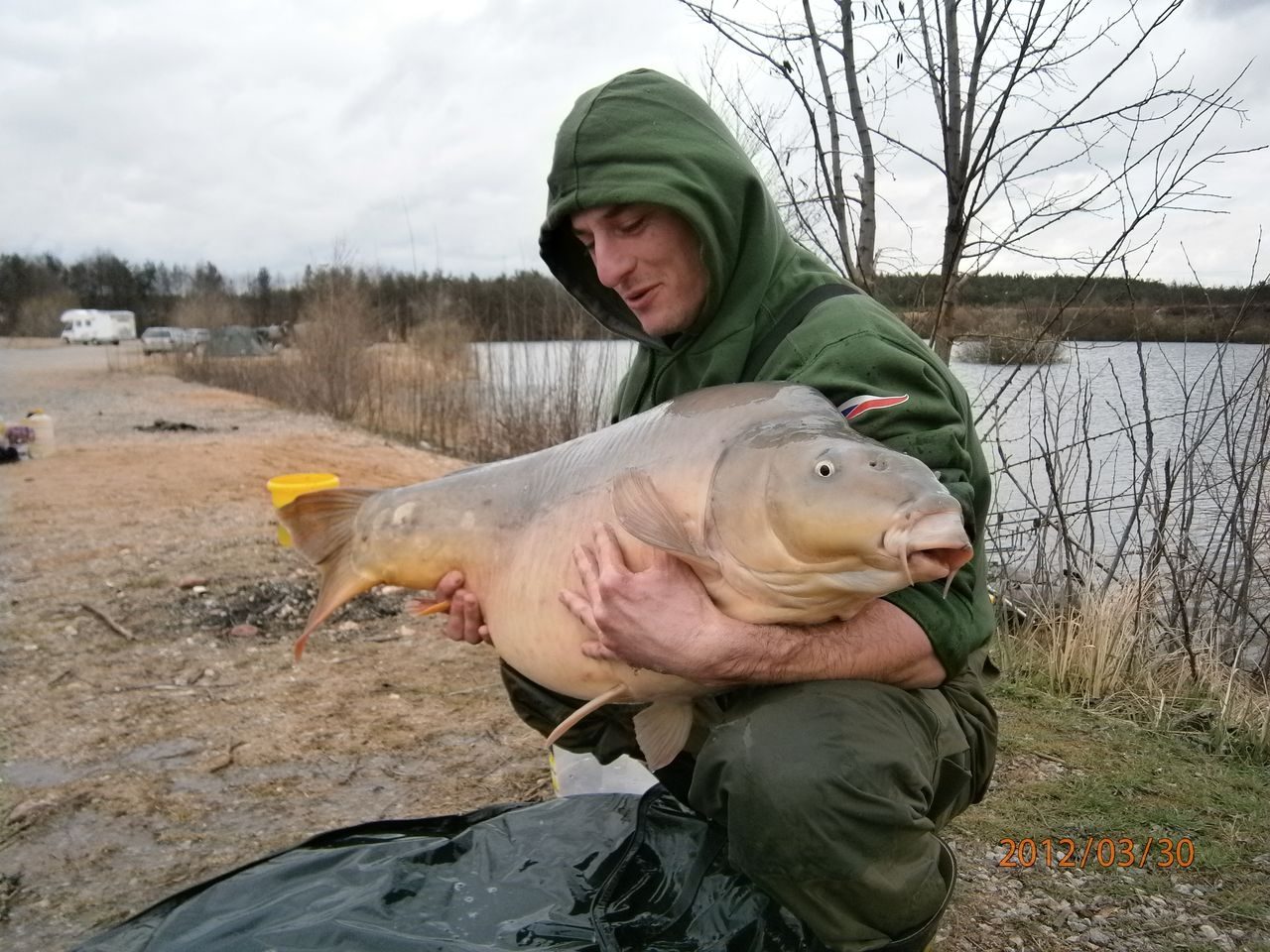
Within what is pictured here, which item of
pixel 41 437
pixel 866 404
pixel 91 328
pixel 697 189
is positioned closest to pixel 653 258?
pixel 697 189

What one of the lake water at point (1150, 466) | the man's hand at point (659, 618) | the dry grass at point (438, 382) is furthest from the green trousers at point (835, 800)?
the dry grass at point (438, 382)

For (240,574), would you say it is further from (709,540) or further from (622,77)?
(709,540)

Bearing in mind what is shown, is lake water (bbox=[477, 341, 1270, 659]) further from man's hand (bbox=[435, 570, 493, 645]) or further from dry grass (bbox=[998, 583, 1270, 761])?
man's hand (bbox=[435, 570, 493, 645])

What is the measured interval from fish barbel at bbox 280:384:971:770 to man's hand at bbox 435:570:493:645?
0.08ft

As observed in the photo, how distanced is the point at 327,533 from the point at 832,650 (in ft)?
3.52

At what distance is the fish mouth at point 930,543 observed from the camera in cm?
108

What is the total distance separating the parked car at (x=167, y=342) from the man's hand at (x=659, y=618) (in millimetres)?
23863

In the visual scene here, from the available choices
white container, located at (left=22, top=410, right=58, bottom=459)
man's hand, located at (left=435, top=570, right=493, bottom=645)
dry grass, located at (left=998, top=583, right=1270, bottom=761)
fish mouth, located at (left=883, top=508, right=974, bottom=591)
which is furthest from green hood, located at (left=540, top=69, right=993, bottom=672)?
white container, located at (left=22, top=410, right=58, bottom=459)

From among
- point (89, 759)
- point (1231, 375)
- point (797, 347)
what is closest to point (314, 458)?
point (89, 759)

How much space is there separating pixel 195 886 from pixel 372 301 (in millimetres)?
13602

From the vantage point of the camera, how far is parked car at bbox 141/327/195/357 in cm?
2358

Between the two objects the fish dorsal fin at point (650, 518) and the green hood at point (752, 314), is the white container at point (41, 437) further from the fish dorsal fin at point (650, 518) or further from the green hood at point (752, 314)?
the fish dorsal fin at point (650, 518)

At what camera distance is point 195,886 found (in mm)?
1658

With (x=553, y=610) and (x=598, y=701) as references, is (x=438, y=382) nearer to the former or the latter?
(x=553, y=610)
